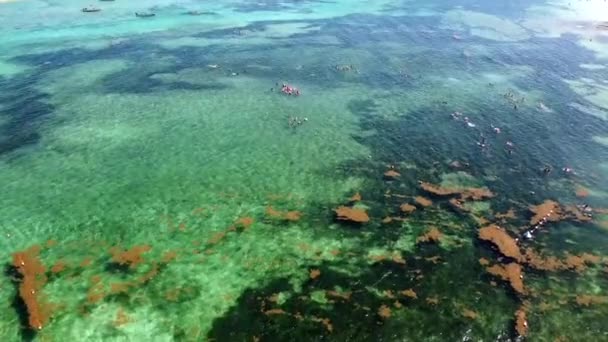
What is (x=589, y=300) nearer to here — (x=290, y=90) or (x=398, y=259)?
(x=398, y=259)

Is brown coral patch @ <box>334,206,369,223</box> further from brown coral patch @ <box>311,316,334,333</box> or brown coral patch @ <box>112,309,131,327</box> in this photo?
brown coral patch @ <box>112,309,131,327</box>

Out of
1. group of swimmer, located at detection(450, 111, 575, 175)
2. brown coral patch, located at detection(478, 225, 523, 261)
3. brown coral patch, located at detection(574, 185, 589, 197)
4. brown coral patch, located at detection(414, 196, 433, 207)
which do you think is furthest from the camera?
group of swimmer, located at detection(450, 111, 575, 175)

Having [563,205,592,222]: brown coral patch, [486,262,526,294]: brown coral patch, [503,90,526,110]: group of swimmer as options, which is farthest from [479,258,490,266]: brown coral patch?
[503,90,526,110]: group of swimmer

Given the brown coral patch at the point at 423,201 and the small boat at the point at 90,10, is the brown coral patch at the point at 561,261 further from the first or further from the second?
the small boat at the point at 90,10

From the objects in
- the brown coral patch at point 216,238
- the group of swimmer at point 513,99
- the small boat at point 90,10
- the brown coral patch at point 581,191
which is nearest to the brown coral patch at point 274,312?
the brown coral patch at point 216,238

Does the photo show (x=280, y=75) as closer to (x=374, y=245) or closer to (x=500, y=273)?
(x=374, y=245)

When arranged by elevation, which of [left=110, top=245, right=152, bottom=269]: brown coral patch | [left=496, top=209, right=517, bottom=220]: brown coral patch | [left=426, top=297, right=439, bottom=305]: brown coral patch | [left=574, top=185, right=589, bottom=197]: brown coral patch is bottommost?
[left=110, top=245, right=152, bottom=269]: brown coral patch

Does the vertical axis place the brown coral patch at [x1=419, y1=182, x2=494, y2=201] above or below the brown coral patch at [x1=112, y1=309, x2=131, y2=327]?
above
